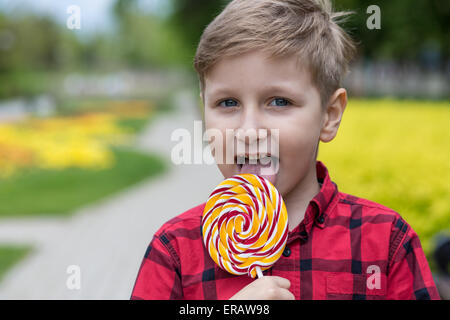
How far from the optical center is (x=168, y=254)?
2018 mm

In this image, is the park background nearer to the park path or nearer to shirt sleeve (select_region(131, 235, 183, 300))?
the park path

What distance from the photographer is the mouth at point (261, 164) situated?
2029mm

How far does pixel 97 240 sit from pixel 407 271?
17.3 feet

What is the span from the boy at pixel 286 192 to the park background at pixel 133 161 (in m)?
0.68

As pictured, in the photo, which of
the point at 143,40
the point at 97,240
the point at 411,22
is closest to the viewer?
the point at 97,240

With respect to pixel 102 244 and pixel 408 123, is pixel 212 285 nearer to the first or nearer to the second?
pixel 102 244

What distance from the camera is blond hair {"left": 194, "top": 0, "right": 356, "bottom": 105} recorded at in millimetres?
1960

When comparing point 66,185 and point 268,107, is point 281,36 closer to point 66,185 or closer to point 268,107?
point 268,107

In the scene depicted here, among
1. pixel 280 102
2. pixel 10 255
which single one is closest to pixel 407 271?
pixel 280 102

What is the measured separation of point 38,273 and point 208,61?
14.3ft

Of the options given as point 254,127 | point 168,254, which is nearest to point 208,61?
point 254,127

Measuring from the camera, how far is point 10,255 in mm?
6223


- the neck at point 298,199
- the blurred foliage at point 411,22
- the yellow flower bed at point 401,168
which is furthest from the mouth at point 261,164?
the blurred foliage at point 411,22

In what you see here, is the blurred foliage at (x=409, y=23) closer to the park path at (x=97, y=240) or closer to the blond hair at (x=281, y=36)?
the park path at (x=97, y=240)
